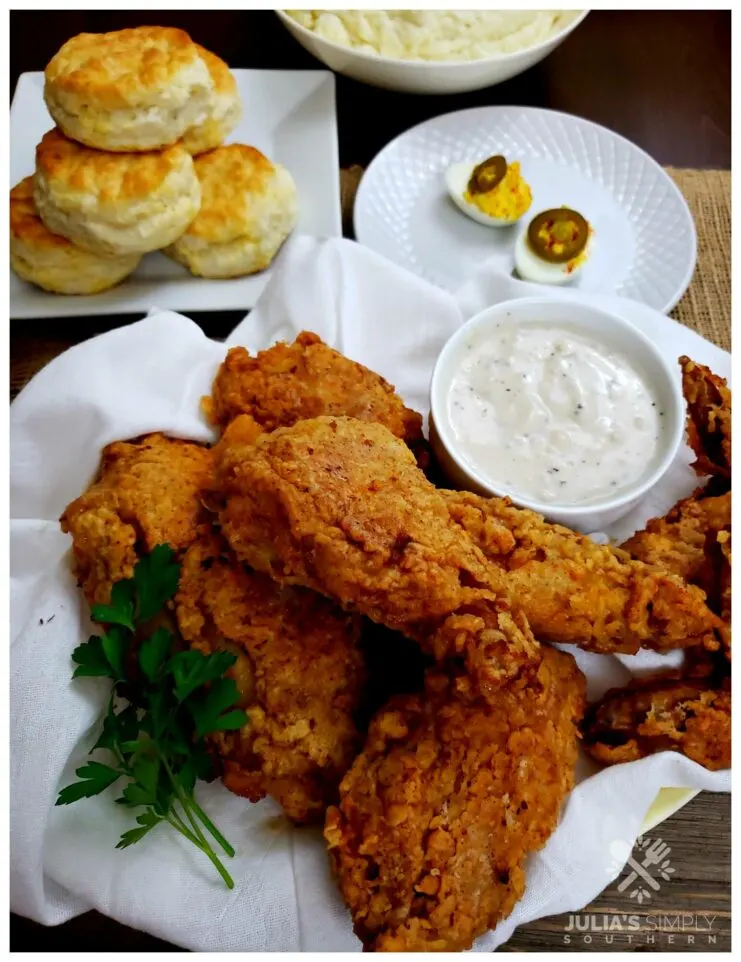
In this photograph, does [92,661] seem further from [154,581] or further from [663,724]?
[663,724]

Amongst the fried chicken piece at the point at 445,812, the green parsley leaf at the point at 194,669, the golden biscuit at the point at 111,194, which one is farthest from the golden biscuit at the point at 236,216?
the fried chicken piece at the point at 445,812

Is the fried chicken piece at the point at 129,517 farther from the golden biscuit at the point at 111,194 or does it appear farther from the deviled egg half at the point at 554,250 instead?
the deviled egg half at the point at 554,250

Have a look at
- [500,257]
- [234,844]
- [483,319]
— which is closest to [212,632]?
[234,844]

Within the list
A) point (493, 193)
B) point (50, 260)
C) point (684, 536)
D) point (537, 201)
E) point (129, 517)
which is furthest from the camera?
point (537, 201)

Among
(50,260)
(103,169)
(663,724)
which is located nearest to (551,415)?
(663,724)
